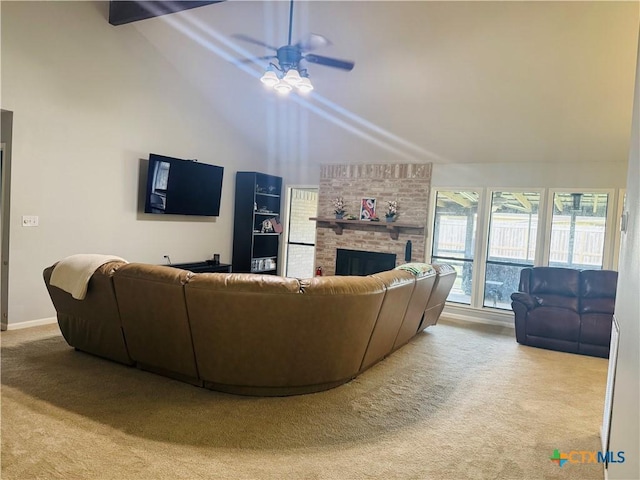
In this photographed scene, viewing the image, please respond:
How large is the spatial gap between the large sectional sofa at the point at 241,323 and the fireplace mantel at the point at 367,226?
3279 mm

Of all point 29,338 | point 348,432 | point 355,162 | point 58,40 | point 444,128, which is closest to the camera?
point 348,432

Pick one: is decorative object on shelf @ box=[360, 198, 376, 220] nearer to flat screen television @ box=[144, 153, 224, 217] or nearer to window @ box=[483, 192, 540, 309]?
window @ box=[483, 192, 540, 309]

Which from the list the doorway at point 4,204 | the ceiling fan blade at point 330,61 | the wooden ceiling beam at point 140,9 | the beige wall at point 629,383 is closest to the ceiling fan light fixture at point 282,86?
the ceiling fan blade at point 330,61

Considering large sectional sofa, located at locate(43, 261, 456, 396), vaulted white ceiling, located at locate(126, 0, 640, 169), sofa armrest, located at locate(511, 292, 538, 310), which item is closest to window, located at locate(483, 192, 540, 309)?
vaulted white ceiling, located at locate(126, 0, 640, 169)

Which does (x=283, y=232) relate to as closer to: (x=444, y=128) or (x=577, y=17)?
(x=444, y=128)

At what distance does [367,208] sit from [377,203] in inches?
7.6

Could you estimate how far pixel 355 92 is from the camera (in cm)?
561

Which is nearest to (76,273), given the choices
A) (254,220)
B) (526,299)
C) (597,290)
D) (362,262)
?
(254,220)

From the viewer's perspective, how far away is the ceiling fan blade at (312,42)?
3438mm

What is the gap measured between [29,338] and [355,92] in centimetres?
459

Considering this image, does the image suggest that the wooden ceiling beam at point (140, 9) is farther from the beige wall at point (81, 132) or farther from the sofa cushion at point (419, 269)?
the sofa cushion at point (419, 269)

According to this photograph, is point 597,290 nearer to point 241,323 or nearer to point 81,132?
point 241,323

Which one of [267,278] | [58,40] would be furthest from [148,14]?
[267,278]

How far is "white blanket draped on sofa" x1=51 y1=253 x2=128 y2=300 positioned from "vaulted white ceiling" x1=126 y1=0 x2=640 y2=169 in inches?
120
